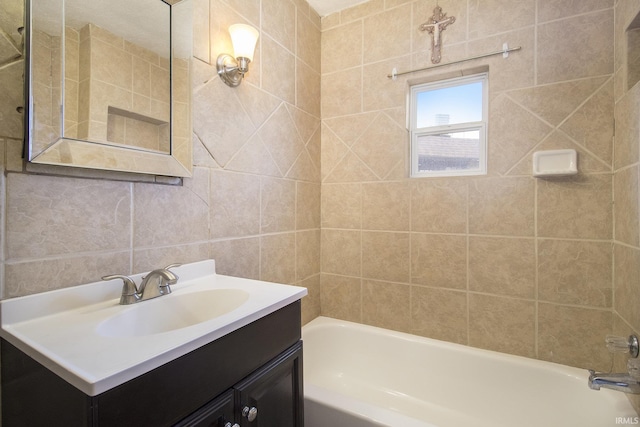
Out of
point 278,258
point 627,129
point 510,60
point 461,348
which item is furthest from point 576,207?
point 278,258

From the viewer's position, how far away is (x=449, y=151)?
1.91 metres

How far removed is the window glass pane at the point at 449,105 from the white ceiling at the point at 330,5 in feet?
2.59

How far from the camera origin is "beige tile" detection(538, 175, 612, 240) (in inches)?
57.2

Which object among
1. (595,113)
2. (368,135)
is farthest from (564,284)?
(368,135)

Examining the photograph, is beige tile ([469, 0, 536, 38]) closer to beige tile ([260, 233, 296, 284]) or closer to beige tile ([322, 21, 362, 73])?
beige tile ([322, 21, 362, 73])

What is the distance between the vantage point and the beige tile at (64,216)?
2.70 feet

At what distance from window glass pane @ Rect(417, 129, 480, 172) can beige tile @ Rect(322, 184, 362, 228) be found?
0.47 meters

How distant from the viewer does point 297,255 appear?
1.97 m

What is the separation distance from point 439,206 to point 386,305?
0.74 metres

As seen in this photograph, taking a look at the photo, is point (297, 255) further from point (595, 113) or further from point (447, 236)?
point (595, 113)

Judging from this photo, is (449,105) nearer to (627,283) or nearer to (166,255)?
(627,283)

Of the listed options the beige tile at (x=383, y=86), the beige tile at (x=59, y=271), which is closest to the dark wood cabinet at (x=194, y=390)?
the beige tile at (x=59, y=271)

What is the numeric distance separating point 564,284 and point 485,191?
0.61 m

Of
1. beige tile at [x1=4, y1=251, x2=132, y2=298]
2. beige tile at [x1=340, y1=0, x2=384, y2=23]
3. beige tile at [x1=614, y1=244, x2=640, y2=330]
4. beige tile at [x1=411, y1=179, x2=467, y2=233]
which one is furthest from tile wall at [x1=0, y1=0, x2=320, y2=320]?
beige tile at [x1=614, y1=244, x2=640, y2=330]
